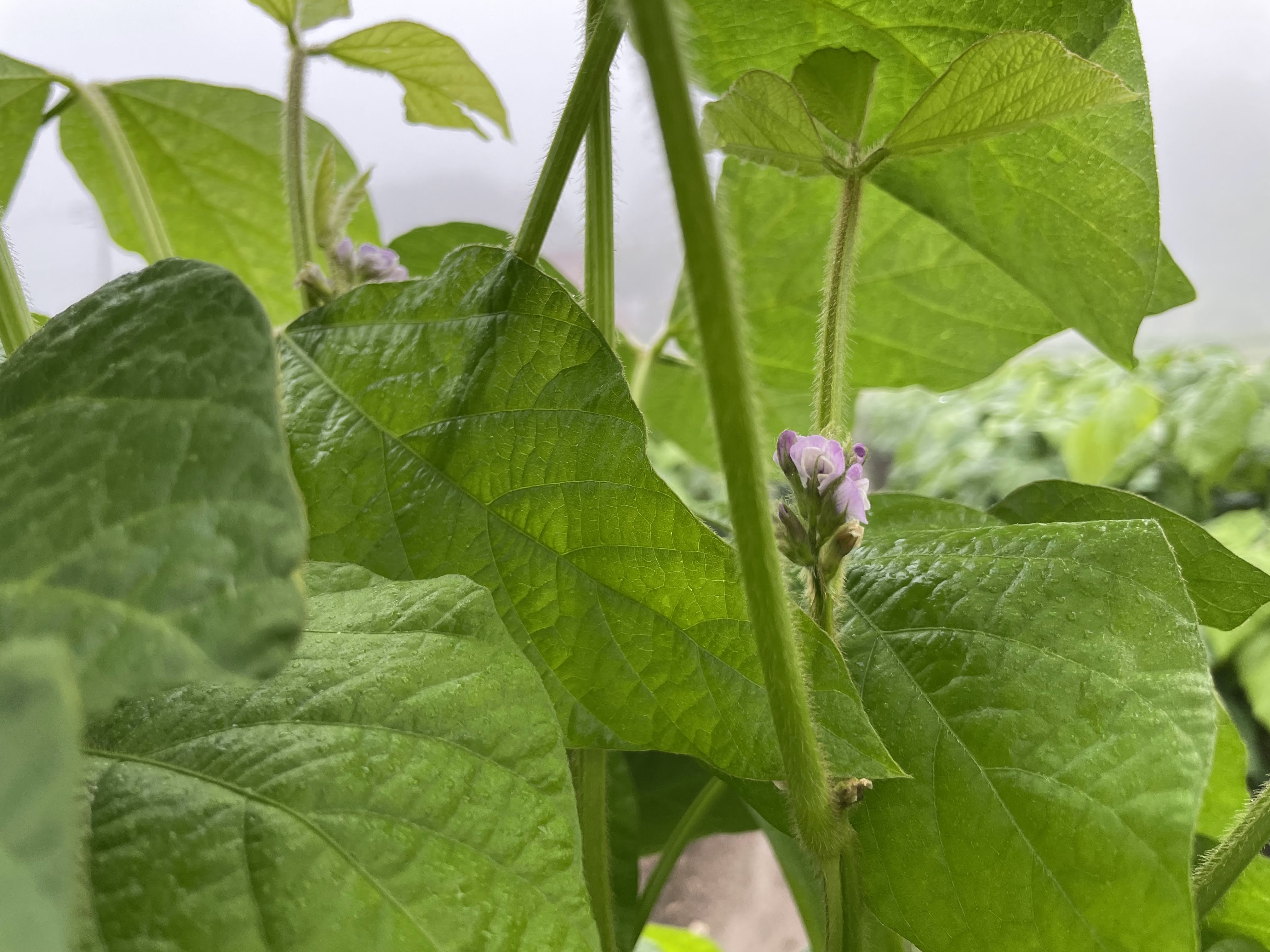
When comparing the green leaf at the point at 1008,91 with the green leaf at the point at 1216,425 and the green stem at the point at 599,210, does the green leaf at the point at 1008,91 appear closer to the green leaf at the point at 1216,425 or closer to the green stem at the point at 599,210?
the green stem at the point at 599,210

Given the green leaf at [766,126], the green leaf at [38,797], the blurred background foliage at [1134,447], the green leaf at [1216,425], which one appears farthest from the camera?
the green leaf at [1216,425]

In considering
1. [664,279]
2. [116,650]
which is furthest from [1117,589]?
[664,279]

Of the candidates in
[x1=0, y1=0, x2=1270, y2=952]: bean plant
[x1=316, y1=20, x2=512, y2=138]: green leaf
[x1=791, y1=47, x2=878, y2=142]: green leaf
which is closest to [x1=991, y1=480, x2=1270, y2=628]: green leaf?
[x1=0, y1=0, x2=1270, y2=952]: bean plant

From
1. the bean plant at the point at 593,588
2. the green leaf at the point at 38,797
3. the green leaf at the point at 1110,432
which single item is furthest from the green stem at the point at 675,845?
the green leaf at the point at 1110,432

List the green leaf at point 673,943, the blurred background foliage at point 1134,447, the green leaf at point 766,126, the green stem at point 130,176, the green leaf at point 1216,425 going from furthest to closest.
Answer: the green leaf at point 1216,425
the blurred background foliage at point 1134,447
the green leaf at point 673,943
the green stem at point 130,176
the green leaf at point 766,126

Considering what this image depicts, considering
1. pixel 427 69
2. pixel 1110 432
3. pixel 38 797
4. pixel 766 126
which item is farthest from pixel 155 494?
pixel 1110 432

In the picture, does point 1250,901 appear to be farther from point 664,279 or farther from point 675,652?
point 664,279

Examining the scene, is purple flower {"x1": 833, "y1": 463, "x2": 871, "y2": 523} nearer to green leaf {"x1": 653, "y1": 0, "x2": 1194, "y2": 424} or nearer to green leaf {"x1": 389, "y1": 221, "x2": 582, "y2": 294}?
green leaf {"x1": 653, "y1": 0, "x2": 1194, "y2": 424}
